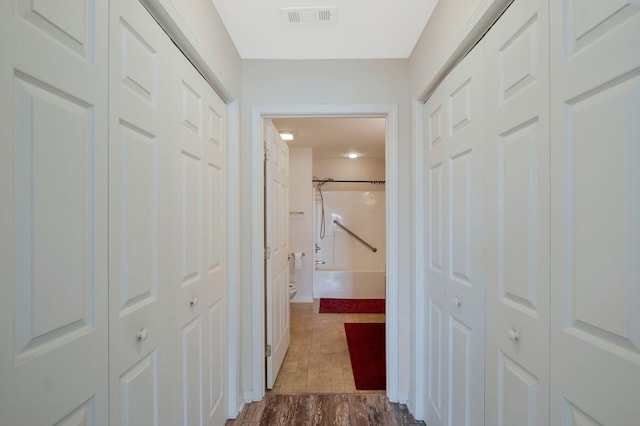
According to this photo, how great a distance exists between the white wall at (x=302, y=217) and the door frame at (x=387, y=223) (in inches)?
101

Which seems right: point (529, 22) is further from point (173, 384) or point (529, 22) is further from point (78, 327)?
point (173, 384)

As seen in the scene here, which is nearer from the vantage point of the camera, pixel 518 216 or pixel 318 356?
pixel 518 216

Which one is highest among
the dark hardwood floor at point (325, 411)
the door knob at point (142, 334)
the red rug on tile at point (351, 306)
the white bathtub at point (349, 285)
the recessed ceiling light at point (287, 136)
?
the recessed ceiling light at point (287, 136)

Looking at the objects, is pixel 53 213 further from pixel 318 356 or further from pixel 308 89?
pixel 318 356

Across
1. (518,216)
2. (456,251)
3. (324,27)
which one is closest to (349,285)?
(456,251)

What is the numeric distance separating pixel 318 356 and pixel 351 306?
5.54 ft

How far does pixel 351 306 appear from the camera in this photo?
14.9 feet

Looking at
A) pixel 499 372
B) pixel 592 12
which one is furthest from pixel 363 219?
pixel 592 12

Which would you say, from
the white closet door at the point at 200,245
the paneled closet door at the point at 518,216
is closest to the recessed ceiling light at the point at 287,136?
the white closet door at the point at 200,245

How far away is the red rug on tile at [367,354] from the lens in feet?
8.11

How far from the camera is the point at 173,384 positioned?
1.25 metres

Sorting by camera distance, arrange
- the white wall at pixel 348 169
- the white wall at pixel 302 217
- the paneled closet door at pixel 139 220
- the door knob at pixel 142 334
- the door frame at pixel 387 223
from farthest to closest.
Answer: the white wall at pixel 348 169, the white wall at pixel 302 217, the door frame at pixel 387 223, the door knob at pixel 142 334, the paneled closet door at pixel 139 220

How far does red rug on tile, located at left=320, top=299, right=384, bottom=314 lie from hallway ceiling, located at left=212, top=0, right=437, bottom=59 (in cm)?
324

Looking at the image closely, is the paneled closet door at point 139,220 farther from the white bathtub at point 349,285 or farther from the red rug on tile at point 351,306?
the white bathtub at point 349,285
